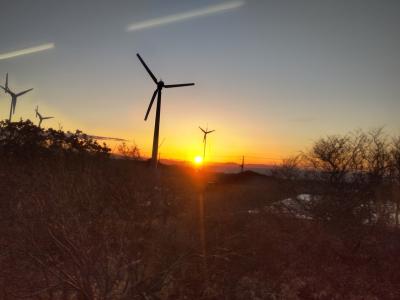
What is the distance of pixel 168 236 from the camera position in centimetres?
1482

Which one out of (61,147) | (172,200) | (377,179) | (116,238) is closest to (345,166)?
(377,179)

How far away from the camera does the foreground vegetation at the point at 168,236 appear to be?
1241cm

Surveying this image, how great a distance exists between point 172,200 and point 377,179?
19.5 metres

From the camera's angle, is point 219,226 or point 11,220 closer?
point 11,220

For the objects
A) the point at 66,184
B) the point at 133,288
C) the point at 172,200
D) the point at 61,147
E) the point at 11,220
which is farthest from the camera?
the point at 61,147

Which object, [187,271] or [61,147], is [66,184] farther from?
[61,147]

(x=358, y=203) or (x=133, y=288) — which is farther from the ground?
(x=358, y=203)

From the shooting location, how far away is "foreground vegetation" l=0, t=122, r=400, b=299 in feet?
40.7

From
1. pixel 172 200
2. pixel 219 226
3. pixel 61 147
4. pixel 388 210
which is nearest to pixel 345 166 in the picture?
pixel 388 210

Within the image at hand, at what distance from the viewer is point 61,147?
26.1 meters

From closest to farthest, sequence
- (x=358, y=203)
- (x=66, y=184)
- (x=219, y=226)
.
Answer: (x=66, y=184) → (x=219, y=226) → (x=358, y=203)

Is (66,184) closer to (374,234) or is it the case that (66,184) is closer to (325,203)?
(325,203)

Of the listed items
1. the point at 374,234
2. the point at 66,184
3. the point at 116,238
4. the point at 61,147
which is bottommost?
the point at 374,234

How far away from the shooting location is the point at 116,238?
12.5m
